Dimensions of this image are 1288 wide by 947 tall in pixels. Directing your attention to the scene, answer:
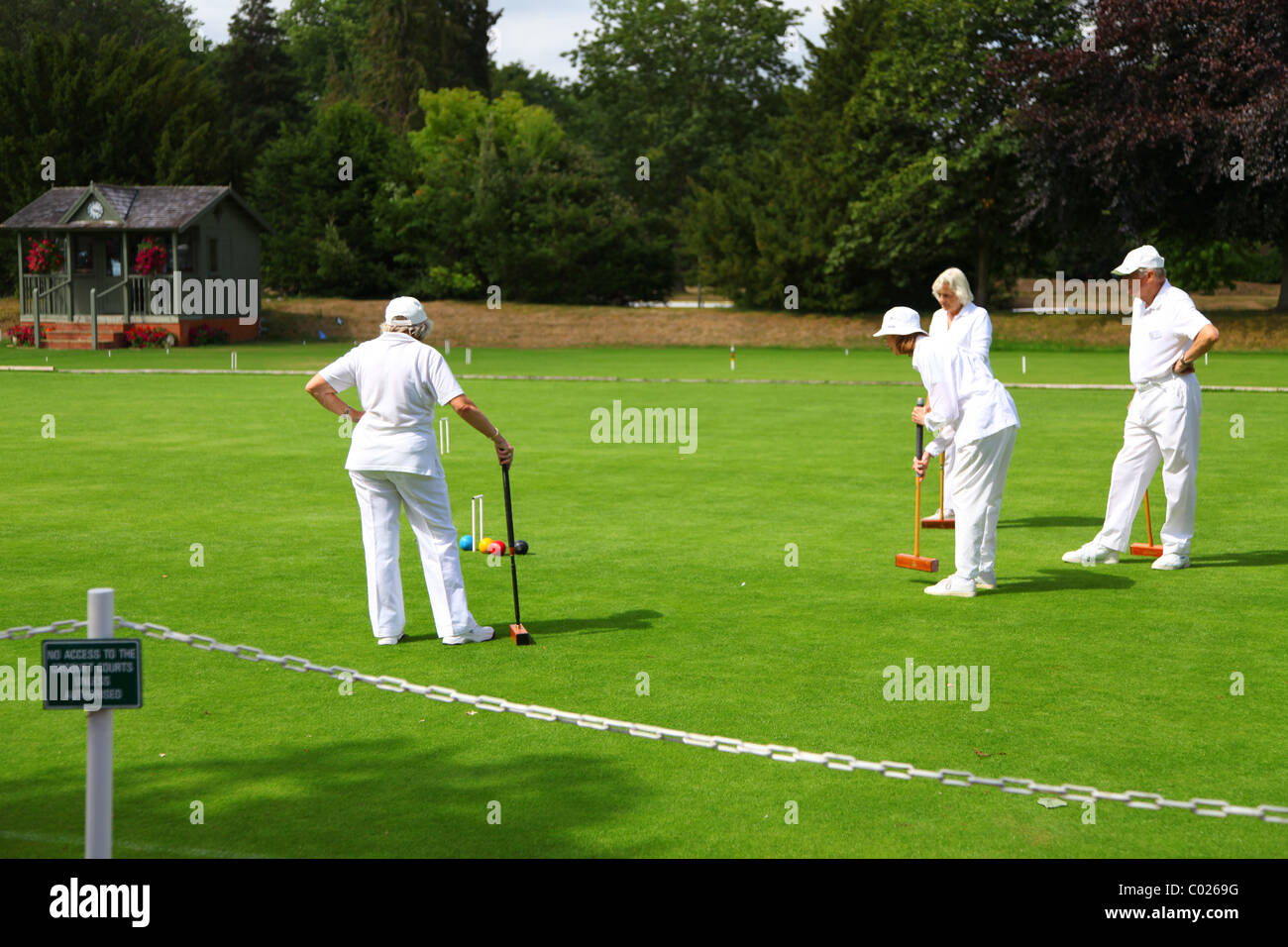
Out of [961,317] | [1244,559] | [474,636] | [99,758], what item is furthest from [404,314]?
[1244,559]

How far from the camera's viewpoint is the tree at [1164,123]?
43.9 meters

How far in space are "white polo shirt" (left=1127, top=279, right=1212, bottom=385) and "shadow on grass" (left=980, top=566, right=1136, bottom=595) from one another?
151 cm

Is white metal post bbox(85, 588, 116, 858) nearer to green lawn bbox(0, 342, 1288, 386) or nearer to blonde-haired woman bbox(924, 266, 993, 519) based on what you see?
blonde-haired woman bbox(924, 266, 993, 519)

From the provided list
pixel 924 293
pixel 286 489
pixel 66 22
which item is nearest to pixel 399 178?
pixel 924 293

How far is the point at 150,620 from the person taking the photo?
30.2 ft

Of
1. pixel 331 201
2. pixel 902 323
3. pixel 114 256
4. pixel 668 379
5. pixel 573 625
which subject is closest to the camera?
pixel 573 625

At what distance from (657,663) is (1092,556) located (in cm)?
463

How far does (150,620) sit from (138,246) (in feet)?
136

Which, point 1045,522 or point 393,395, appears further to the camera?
point 1045,522

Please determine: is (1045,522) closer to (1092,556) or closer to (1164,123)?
(1092,556)

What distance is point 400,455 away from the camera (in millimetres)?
8328

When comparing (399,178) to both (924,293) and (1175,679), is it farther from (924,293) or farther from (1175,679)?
(1175,679)

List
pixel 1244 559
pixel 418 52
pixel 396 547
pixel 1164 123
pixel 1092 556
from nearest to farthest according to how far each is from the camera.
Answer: pixel 396 547 < pixel 1092 556 < pixel 1244 559 < pixel 1164 123 < pixel 418 52

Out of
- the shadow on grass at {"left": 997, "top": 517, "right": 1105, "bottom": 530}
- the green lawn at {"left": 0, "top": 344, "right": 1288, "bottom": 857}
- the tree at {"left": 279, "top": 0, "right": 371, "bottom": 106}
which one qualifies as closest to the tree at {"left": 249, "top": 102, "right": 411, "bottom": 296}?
the tree at {"left": 279, "top": 0, "right": 371, "bottom": 106}
